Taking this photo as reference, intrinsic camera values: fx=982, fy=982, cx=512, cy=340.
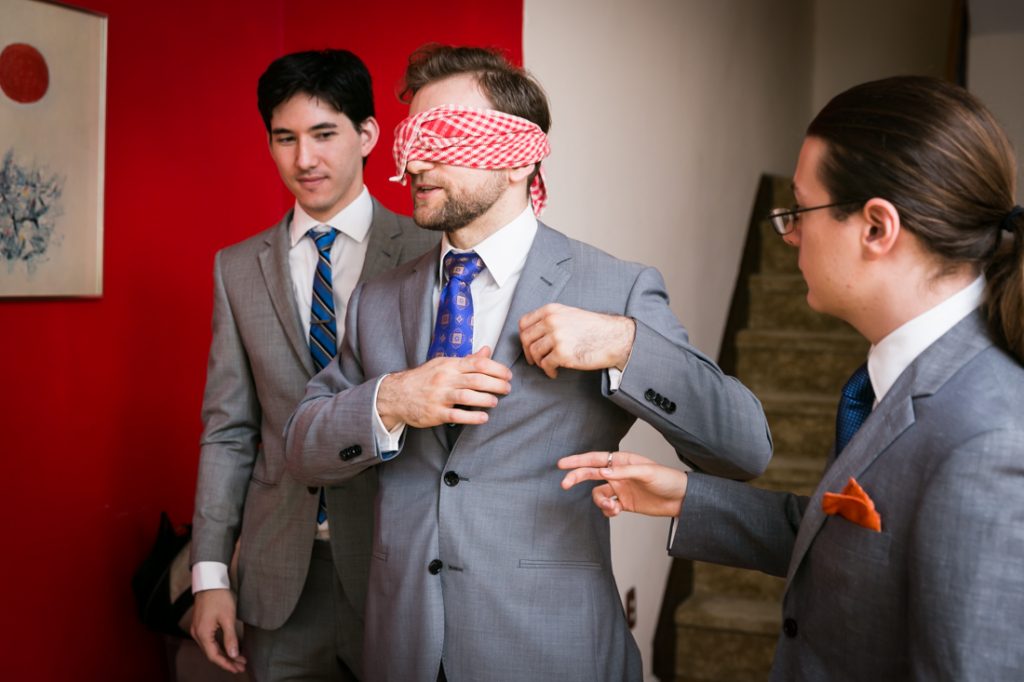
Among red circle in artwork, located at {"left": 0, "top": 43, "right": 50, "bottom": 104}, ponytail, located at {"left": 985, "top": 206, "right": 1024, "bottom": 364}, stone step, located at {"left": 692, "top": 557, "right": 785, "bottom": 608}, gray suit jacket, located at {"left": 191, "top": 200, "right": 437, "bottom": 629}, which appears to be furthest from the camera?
stone step, located at {"left": 692, "top": 557, "right": 785, "bottom": 608}

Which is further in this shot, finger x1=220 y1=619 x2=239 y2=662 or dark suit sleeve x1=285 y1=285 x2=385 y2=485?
finger x1=220 y1=619 x2=239 y2=662

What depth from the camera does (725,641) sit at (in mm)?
3602

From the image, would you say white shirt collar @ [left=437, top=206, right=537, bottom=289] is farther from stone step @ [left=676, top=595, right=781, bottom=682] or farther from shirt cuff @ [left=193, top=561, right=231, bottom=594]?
stone step @ [left=676, top=595, right=781, bottom=682]

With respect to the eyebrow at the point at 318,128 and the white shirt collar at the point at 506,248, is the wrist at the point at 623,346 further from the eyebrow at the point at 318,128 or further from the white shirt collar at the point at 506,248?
the eyebrow at the point at 318,128

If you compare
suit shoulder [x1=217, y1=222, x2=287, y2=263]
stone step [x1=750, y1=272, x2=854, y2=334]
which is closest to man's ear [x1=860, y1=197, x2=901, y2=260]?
suit shoulder [x1=217, y1=222, x2=287, y2=263]

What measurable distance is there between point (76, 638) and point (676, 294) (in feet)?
7.52

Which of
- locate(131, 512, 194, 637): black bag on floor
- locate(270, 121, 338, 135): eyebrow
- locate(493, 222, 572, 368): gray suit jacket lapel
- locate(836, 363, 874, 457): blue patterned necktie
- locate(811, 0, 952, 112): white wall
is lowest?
locate(131, 512, 194, 637): black bag on floor

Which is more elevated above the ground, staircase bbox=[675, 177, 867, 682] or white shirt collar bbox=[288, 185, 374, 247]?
white shirt collar bbox=[288, 185, 374, 247]

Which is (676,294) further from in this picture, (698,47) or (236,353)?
(236,353)

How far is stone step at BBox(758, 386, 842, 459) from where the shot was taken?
405cm

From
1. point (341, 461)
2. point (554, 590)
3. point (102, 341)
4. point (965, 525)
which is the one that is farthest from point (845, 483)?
point (102, 341)

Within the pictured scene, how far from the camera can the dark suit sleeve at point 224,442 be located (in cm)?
221

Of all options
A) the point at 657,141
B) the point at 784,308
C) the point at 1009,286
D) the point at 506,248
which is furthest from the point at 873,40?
the point at 1009,286

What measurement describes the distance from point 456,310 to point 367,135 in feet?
2.72
